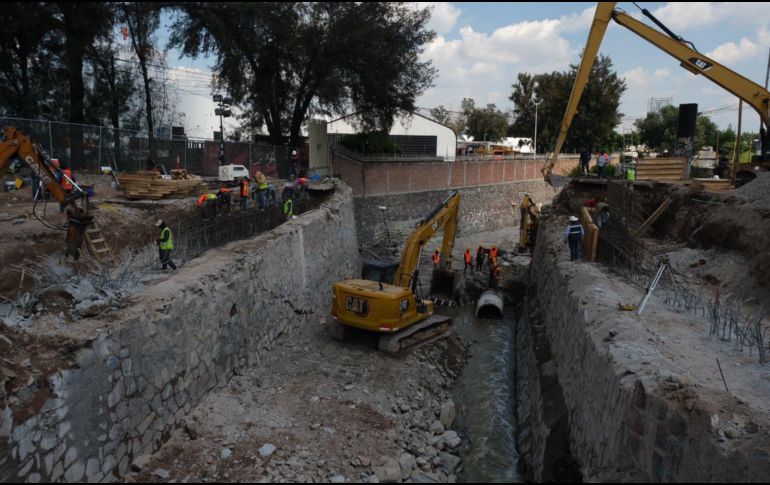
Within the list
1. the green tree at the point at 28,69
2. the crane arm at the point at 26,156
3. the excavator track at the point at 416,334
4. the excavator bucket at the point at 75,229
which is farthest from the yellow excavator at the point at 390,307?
the green tree at the point at 28,69

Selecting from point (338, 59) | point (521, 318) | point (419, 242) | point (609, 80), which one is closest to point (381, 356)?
point (419, 242)

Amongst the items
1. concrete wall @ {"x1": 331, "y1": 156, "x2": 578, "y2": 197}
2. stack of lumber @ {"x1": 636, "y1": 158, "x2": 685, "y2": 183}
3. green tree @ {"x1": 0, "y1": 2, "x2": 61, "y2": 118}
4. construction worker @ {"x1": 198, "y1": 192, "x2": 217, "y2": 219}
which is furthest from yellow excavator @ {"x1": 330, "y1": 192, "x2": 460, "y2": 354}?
green tree @ {"x1": 0, "y1": 2, "x2": 61, "y2": 118}

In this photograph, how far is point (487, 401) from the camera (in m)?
13.8

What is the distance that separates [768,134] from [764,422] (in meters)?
19.0

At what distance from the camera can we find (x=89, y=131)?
22906 millimetres

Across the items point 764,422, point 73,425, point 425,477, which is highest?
point 764,422

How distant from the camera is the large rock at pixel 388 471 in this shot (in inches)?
375

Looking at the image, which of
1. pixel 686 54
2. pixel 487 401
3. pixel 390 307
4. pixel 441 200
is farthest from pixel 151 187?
pixel 441 200

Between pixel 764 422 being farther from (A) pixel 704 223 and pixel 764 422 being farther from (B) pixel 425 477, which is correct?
(A) pixel 704 223

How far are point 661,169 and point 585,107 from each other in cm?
3246

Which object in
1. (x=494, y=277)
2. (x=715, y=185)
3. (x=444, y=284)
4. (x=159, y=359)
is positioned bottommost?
(x=444, y=284)

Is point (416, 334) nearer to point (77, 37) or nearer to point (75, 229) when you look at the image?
point (75, 229)

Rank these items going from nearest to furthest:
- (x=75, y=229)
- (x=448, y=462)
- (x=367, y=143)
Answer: (x=448, y=462), (x=75, y=229), (x=367, y=143)

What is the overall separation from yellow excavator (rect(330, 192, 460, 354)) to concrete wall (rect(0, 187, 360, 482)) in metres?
1.86
